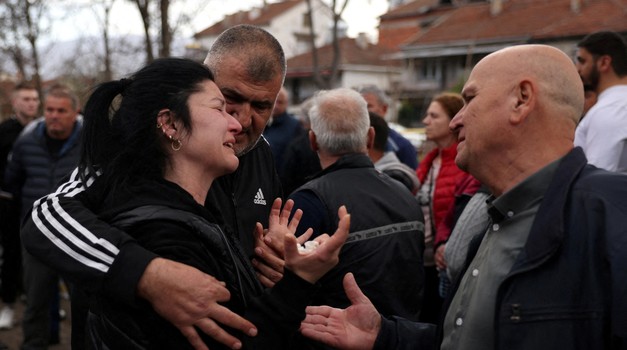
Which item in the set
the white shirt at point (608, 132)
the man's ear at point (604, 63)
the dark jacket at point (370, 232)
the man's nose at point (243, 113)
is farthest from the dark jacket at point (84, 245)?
the man's ear at point (604, 63)

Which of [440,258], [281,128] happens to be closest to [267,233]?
[440,258]

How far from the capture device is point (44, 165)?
6.14 meters

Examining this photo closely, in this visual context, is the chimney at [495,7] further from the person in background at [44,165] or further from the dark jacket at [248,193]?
the dark jacket at [248,193]

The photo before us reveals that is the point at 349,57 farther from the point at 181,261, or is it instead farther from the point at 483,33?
the point at 181,261

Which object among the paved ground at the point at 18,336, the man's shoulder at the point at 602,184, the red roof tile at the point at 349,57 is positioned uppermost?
the man's shoulder at the point at 602,184

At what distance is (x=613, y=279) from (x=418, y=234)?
2032 millimetres

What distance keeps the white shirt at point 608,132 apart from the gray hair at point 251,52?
2346 millimetres

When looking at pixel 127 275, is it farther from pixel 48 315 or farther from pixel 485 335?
pixel 48 315

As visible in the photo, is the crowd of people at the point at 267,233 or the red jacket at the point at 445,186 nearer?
the crowd of people at the point at 267,233

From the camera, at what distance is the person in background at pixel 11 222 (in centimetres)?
751

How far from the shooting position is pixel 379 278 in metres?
3.46

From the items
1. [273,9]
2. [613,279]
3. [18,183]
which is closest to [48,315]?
[18,183]

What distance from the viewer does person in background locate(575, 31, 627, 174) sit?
4281 mm

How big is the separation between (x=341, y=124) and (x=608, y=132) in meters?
1.83
